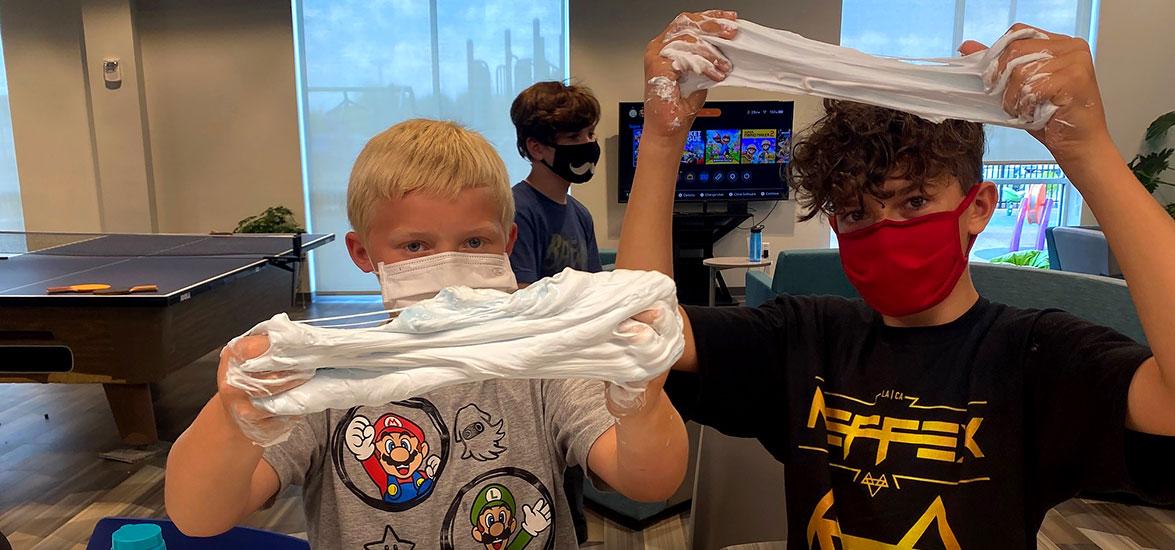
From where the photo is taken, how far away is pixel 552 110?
7.15 feet

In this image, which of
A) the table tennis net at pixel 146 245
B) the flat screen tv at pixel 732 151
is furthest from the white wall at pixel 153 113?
the flat screen tv at pixel 732 151

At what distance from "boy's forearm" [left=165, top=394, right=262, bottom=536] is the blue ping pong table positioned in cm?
227

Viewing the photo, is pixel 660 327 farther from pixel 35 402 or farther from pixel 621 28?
pixel 621 28

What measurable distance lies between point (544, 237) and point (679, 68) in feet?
3.48

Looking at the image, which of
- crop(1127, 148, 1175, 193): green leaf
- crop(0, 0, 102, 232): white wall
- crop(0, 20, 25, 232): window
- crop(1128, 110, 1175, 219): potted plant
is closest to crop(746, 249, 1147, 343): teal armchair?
crop(1128, 110, 1175, 219): potted plant

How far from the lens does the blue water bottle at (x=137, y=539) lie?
2.65 ft

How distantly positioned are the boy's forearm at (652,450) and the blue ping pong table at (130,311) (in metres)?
2.53

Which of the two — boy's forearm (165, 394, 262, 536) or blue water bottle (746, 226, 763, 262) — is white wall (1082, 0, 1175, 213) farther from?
boy's forearm (165, 394, 262, 536)

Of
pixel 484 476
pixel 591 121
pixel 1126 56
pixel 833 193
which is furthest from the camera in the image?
pixel 1126 56

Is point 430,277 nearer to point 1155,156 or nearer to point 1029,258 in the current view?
point 1029,258

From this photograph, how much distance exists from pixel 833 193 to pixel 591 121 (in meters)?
1.26

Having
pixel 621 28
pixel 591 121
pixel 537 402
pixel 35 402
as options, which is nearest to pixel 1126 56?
pixel 621 28

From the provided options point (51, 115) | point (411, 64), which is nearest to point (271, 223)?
point (411, 64)

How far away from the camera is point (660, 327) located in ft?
2.14
